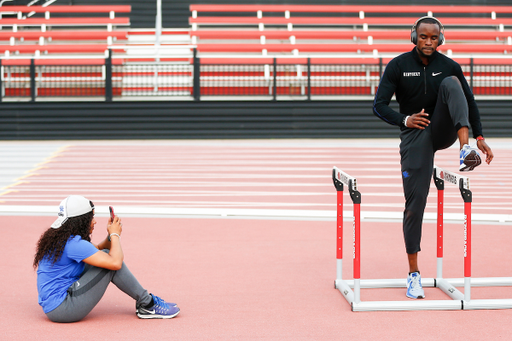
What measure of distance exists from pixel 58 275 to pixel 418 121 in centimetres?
283

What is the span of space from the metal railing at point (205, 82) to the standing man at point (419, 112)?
13.2 meters

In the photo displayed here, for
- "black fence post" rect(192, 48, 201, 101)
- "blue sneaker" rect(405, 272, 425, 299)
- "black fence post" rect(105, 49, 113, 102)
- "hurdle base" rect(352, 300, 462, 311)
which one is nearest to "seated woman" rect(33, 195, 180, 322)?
"hurdle base" rect(352, 300, 462, 311)

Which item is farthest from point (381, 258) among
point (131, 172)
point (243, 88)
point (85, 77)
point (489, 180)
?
point (85, 77)

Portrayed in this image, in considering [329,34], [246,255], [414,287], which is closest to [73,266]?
[246,255]

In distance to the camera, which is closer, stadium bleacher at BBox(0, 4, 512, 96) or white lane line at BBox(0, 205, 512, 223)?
white lane line at BBox(0, 205, 512, 223)

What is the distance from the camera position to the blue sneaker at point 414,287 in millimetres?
4992

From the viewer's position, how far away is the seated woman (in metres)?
4.31

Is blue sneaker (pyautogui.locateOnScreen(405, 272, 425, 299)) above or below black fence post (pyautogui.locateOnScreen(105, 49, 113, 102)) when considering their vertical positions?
below

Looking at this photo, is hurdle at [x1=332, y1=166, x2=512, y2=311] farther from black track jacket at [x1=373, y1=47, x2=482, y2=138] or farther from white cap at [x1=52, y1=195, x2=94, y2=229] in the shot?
white cap at [x1=52, y1=195, x2=94, y2=229]

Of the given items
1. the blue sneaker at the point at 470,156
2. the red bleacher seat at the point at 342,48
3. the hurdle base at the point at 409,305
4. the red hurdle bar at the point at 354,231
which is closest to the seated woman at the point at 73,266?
the red hurdle bar at the point at 354,231

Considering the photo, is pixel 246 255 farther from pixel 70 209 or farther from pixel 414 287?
pixel 70 209

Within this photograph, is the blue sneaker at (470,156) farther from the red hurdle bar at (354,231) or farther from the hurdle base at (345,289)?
the hurdle base at (345,289)

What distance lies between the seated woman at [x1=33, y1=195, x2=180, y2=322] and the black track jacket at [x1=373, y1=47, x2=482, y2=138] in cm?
229

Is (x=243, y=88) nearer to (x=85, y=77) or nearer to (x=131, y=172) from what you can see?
(x=85, y=77)
